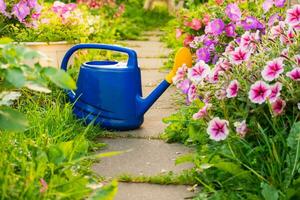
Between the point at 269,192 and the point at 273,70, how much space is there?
0.48 meters

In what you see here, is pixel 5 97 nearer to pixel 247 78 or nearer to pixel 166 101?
pixel 247 78

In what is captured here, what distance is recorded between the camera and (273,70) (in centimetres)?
216

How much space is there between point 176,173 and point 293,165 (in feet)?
1.73

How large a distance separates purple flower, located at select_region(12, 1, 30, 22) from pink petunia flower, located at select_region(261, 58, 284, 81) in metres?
1.67

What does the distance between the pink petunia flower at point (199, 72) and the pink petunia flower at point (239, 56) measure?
11 centimetres

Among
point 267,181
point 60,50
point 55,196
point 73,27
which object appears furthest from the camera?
point 73,27

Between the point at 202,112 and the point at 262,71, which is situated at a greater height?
the point at 262,71

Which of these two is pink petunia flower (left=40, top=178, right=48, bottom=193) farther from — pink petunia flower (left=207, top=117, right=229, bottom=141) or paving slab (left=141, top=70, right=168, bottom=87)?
paving slab (left=141, top=70, right=168, bottom=87)

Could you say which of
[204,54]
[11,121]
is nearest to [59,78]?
[11,121]

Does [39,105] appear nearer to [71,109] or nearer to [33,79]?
[71,109]

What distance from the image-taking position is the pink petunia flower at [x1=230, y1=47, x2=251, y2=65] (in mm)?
2293

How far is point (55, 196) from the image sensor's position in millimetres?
1804

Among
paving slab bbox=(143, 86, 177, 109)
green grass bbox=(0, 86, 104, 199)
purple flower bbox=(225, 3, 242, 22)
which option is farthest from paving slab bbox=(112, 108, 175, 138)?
purple flower bbox=(225, 3, 242, 22)

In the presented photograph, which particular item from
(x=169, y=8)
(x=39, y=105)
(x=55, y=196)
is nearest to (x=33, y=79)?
(x=55, y=196)
